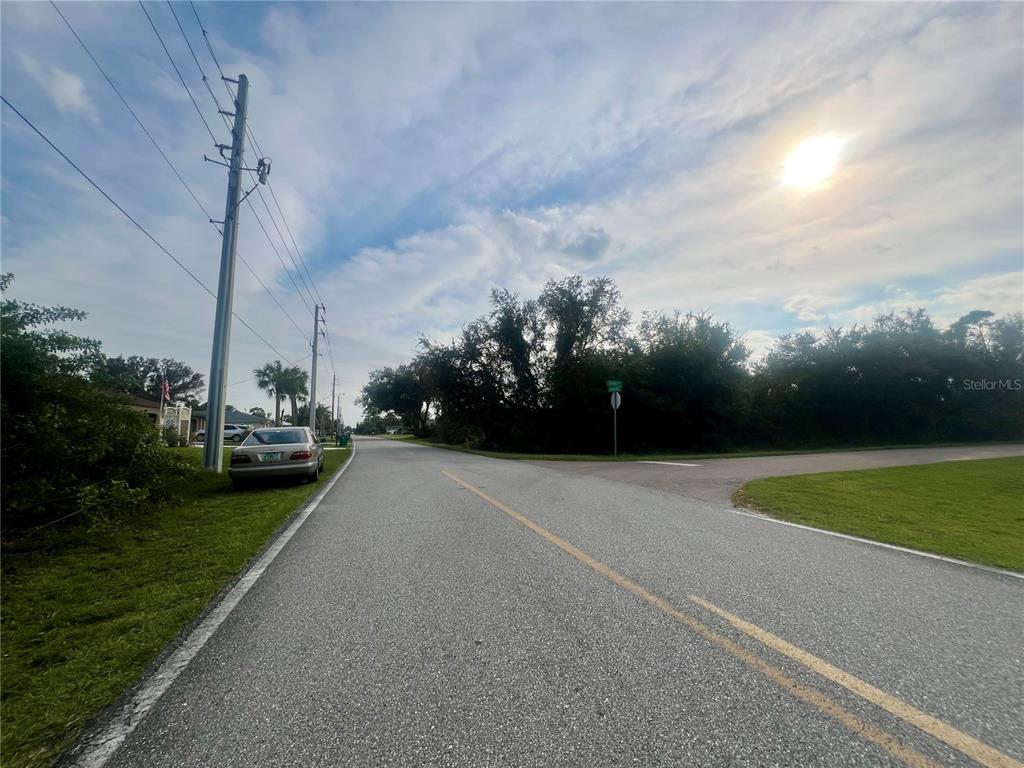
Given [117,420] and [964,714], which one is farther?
[117,420]

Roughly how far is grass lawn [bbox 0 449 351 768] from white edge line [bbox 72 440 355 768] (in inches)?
4.3

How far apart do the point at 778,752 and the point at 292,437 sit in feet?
36.5

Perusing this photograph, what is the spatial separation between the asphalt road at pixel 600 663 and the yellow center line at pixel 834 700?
0.04 ft

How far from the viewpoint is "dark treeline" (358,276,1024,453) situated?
28594 mm

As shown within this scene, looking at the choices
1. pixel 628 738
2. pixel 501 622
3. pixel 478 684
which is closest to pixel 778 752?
pixel 628 738

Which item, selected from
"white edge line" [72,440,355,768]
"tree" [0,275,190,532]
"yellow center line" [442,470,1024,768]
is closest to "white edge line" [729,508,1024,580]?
"yellow center line" [442,470,1024,768]

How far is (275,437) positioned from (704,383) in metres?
24.7

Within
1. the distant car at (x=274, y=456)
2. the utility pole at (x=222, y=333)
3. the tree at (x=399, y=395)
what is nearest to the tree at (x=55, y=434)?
the distant car at (x=274, y=456)

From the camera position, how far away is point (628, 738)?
190cm

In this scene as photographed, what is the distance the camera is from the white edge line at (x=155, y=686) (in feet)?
6.13

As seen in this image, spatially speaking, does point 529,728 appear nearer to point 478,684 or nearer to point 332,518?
point 478,684

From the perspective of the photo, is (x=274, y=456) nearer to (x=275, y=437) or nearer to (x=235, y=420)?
A: (x=275, y=437)

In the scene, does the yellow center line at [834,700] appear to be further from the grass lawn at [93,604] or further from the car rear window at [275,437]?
the car rear window at [275,437]

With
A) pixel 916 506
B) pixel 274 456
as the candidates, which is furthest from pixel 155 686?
pixel 916 506
